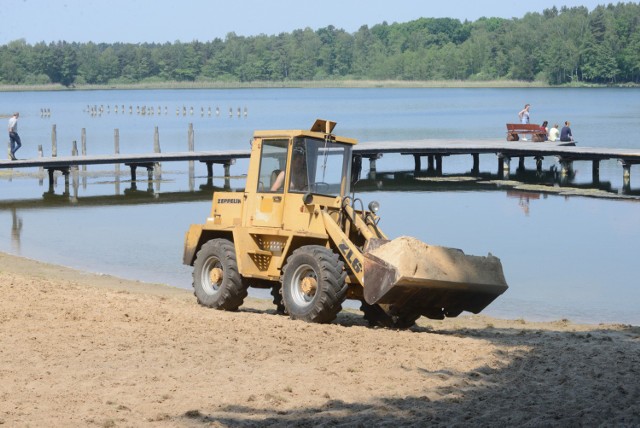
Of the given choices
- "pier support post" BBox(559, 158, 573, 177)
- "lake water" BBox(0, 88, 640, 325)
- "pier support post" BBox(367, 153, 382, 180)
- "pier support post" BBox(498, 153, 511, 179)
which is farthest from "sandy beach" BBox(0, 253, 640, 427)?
"pier support post" BBox(367, 153, 382, 180)

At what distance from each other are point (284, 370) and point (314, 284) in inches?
107

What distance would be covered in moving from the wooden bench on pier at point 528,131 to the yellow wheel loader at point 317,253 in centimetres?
3679

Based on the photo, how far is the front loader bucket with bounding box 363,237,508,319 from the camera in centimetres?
1399

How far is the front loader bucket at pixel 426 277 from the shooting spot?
45.9ft

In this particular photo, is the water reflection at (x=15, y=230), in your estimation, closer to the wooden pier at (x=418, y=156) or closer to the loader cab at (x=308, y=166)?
the wooden pier at (x=418, y=156)

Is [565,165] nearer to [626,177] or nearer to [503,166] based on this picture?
[503,166]

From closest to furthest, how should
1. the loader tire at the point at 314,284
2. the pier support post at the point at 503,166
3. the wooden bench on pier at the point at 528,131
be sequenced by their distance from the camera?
the loader tire at the point at 314,284, the pier support post at the point at 503,166, the wooden bench on pier at the point at 528,131

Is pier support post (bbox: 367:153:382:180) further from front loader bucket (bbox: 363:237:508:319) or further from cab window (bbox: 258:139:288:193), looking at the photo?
front loader bucket (bbox: 363:237:508:319)

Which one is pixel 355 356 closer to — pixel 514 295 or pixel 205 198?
pixel 514 295

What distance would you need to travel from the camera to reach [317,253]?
14742 millimetres

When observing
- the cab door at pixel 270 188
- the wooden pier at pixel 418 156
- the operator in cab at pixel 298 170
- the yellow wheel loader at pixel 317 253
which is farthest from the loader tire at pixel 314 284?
the wooden pier at pixel 418 156

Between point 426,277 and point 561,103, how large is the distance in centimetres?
14123

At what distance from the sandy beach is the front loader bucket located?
1.55 ft

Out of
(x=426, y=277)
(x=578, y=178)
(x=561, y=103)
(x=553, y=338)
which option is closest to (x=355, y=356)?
(x=426, y=277)
